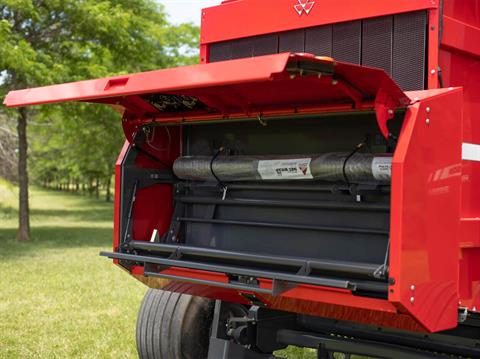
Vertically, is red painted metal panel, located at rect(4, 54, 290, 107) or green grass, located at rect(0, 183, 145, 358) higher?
red painted metal panel, located at rect(4, 54, 290, 107)

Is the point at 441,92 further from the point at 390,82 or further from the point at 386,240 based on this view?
the point at 386,240

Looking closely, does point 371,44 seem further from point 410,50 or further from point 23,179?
point 23,179

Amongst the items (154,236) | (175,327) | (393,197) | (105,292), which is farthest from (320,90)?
(105,292)

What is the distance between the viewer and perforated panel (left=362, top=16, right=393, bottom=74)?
12.8 feet

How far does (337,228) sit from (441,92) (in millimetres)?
935

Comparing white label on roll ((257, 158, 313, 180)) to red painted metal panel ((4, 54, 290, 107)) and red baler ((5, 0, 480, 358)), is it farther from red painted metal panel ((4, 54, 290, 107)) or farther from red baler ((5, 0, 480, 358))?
red painted metal panel ((4, 54, 290, 107))

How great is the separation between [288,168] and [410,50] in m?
0.90

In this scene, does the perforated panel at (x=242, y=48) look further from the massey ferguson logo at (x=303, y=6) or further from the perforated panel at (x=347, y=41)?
the perforated panel at (x=347, y=41)

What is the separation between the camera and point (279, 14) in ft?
14.4

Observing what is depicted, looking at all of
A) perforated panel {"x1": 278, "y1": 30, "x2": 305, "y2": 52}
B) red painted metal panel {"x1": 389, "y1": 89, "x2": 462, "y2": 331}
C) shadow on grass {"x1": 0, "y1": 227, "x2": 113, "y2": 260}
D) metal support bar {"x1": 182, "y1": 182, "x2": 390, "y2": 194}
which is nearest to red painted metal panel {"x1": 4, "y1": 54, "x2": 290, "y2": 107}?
red painted metal panel {"x1": 389, "y1": 89, "x2": 462, "y2": 331}

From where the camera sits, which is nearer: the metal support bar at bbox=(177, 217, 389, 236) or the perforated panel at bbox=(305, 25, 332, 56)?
the metal support bar at bbox=(177, 217, 389, 236)

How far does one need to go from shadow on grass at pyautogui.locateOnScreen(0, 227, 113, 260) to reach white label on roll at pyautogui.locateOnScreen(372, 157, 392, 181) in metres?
11.3

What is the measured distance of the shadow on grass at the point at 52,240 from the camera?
49.3 ft

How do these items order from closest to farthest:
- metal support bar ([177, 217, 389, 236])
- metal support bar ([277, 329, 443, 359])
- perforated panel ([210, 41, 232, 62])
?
metal support bar ([177, 217, 389, 236]) → metal support bar ([277, 329, 443, 359]) → perforated panel ([210, 41, 232, 62])
